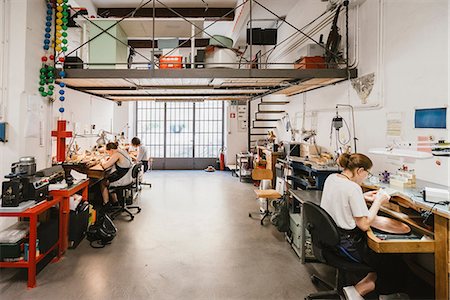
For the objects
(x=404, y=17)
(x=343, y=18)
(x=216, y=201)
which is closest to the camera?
(x=404, y=17)

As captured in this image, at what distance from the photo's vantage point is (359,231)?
214cm

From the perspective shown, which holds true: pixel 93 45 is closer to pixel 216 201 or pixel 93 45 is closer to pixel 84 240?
pixel 84 240

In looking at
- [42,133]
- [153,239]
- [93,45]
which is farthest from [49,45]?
[153,239]

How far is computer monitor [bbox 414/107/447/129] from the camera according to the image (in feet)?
7.82

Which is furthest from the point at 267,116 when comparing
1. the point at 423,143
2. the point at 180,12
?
the point at 423,143

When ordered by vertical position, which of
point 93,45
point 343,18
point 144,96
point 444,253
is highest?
point 343,18

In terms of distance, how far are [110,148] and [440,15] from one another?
462 centimetres

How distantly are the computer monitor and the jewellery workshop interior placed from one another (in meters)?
0.01

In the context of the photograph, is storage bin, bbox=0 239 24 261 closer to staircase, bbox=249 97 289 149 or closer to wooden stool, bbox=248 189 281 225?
wooden stool, bbox=248 189 281 225

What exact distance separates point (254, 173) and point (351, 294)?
2713mm

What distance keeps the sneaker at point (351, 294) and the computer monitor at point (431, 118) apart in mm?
1594

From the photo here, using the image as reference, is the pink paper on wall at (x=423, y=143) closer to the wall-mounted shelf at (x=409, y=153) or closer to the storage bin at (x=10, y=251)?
the wall-mounted shelf at (x=409, y=153)

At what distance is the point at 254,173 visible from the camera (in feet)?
15.6

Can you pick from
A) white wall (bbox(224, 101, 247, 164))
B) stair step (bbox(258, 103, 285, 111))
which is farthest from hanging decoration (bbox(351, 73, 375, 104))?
white wall (bbox(224, 101, 247, 164))
